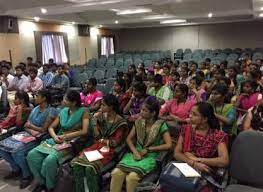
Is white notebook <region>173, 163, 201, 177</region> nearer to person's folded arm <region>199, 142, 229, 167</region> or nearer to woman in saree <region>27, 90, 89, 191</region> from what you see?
person's folded arm <region>199, 142, 229, 167</region>

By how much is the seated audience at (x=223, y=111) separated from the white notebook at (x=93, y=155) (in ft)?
4.29

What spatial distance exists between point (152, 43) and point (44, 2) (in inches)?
371

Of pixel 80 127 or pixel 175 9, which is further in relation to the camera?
pixel 175 9

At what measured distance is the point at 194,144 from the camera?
217 centimetres

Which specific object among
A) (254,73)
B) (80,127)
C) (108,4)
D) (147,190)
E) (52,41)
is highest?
(108,4)

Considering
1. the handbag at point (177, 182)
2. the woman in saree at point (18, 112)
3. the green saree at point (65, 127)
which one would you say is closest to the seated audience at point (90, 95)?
the woman in saree at point (18, 112)

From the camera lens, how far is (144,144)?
246 centimetres

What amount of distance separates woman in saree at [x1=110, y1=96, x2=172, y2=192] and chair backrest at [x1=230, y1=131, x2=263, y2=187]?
0.58 meters

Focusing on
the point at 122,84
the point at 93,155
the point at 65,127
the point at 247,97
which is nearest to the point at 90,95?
the point at 122,84

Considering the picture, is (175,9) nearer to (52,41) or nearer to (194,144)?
(52,41)

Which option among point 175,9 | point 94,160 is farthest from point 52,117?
point 175,9

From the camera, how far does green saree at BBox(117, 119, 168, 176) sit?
7.39ft

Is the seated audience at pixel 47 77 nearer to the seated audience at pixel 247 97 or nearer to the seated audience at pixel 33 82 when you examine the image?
the seated audience at pixel 33 82

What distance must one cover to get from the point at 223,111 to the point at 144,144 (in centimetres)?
106
